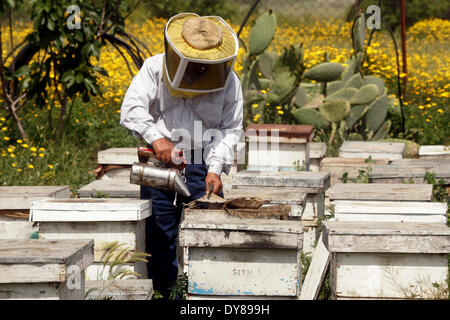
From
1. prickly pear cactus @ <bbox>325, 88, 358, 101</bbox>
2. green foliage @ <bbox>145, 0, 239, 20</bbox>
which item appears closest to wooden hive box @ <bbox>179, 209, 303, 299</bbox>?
prickly pear cactus @ <bbox>325, 88, 358, 101</bbox>

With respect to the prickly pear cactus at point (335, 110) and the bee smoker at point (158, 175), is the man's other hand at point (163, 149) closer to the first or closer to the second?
the bee smoker at point (158, 175)

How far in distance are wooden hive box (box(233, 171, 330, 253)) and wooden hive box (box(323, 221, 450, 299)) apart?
106cm

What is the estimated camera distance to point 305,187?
424cm

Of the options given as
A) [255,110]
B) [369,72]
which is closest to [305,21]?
[369,72]

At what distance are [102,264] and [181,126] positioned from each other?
2.89 ft

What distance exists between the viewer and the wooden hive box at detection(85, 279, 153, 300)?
123 inches

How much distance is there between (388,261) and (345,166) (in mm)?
2408

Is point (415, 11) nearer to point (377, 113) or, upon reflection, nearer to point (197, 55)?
point (377, 113)

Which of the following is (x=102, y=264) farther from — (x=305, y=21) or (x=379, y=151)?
(x=305, y=21)

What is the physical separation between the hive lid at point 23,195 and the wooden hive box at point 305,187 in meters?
1.15

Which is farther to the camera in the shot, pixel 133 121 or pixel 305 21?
pixel 305 21

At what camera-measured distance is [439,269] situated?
3033 millimetres

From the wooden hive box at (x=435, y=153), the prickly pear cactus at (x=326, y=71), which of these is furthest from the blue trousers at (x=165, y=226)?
the prickly pear cactus at (x=326, y=71)

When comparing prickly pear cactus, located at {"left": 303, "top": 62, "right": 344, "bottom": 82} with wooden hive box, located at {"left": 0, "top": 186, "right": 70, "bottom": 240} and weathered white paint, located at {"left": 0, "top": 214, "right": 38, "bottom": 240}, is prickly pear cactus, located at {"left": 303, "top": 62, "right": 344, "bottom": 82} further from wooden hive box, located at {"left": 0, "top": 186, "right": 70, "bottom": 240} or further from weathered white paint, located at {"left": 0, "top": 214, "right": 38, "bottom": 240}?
weathered white paint, located at {"left": 0, "top": 214, "right": 38, "bottom": 240}
